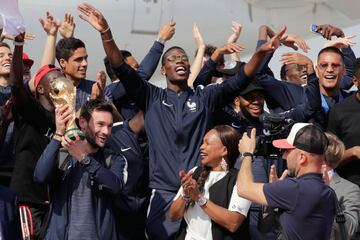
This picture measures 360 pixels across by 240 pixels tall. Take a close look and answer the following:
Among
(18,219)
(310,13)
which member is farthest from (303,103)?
(310,13)

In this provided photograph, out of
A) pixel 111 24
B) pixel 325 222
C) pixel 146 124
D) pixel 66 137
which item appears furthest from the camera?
pixel 111 24

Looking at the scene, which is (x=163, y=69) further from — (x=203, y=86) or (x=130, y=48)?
(x=130, y=48)

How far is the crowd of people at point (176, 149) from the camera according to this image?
5.06 meters

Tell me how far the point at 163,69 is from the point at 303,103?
103 cm

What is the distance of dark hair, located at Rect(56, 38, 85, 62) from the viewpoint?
6.73 metres

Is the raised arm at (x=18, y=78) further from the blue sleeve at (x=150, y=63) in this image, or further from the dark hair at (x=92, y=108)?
the blue sleeve at (x=150, y=63)

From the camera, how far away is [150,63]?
272 inches

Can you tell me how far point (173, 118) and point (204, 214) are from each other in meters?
0.94

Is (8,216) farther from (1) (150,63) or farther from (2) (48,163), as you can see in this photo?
(1) (150,63)

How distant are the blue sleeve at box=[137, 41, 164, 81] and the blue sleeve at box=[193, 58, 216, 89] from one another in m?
0.40

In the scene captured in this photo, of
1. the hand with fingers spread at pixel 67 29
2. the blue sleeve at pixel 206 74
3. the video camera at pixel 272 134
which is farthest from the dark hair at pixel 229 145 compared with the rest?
the hand with fingers spread at pixel 67 29

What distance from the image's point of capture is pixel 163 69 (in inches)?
264

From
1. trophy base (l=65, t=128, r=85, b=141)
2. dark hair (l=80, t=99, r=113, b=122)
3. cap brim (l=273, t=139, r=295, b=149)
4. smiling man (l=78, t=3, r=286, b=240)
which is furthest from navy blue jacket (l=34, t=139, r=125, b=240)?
cap brim (l=273, t=139, r=295, b=149)

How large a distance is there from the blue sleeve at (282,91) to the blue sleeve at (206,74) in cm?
49
